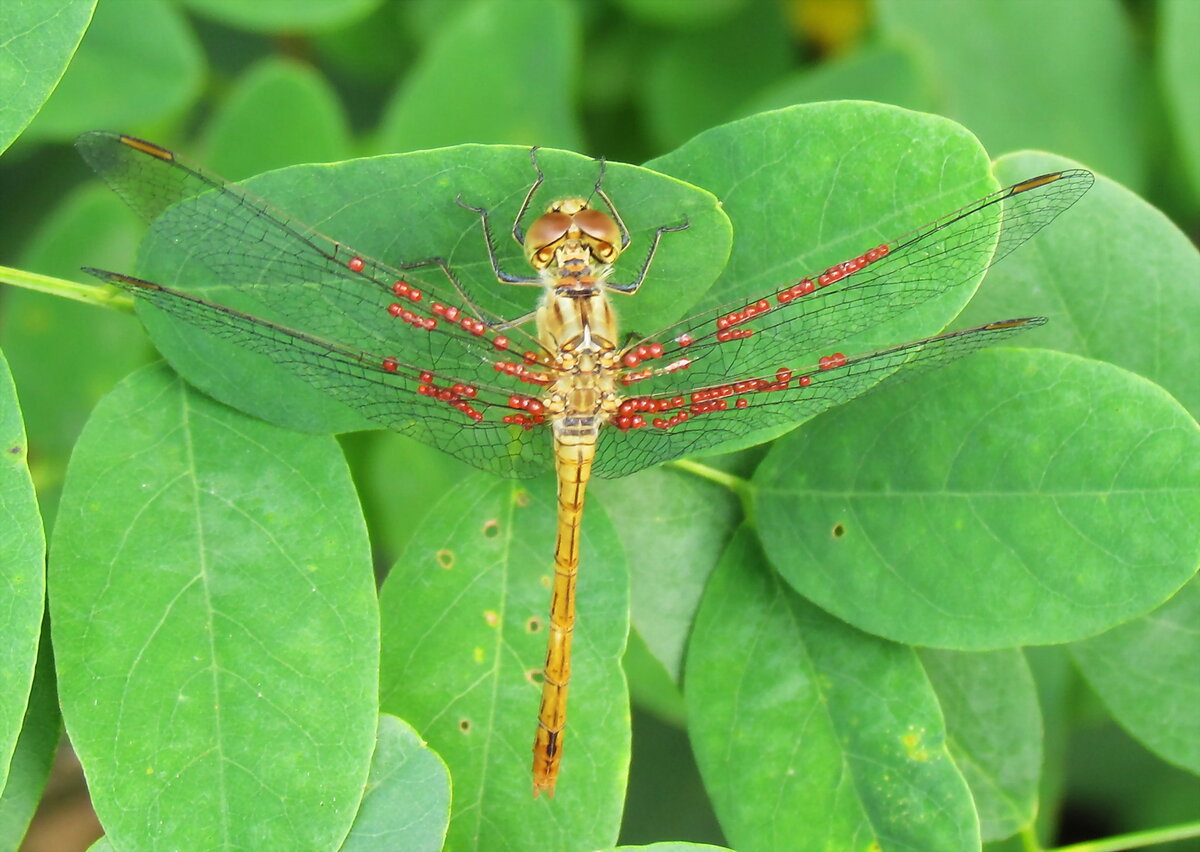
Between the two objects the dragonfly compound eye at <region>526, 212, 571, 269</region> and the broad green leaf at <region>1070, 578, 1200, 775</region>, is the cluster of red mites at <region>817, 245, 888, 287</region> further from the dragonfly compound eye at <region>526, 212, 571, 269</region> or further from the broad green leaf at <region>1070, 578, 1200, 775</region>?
the broad green leaf at <region>1070, 578, 1200, 775</region>

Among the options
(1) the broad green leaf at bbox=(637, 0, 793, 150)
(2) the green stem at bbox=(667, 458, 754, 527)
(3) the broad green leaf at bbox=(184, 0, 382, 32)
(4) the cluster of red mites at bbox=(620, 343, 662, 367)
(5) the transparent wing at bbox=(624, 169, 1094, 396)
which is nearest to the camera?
(5) the transparent wing at bbox=(624, 169, 1094, 396)

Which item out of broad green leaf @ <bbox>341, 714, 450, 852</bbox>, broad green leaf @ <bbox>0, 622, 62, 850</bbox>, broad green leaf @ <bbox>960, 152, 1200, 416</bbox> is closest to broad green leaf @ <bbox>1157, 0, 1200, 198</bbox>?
broad green leaf @ <bbox>960, 152, 1200, 416</bbox>

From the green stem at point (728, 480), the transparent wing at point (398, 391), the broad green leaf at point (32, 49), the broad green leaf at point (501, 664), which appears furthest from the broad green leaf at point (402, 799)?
the broad green leaf at point (32, 49)

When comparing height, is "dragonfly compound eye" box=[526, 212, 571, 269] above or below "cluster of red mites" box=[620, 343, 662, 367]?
above

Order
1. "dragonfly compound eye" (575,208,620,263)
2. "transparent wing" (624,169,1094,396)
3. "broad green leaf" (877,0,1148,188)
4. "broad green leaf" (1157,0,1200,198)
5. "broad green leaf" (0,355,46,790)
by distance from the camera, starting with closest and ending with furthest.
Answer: "broad green leaf" (0,355,46,790) < "transparent wing" (624,169,1094,396) < "dragonfly compound eye" (575,208,620,263) < "broad green leaf" (1157,0,1200,198) < "broad green leaf" (877,0,1148,188)

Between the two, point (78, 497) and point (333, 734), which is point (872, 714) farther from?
point (78, 497)

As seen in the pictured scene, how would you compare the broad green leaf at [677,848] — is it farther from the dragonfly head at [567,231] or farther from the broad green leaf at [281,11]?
the broad green leaf at [281,11]

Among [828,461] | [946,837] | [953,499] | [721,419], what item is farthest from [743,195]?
[946,837]
